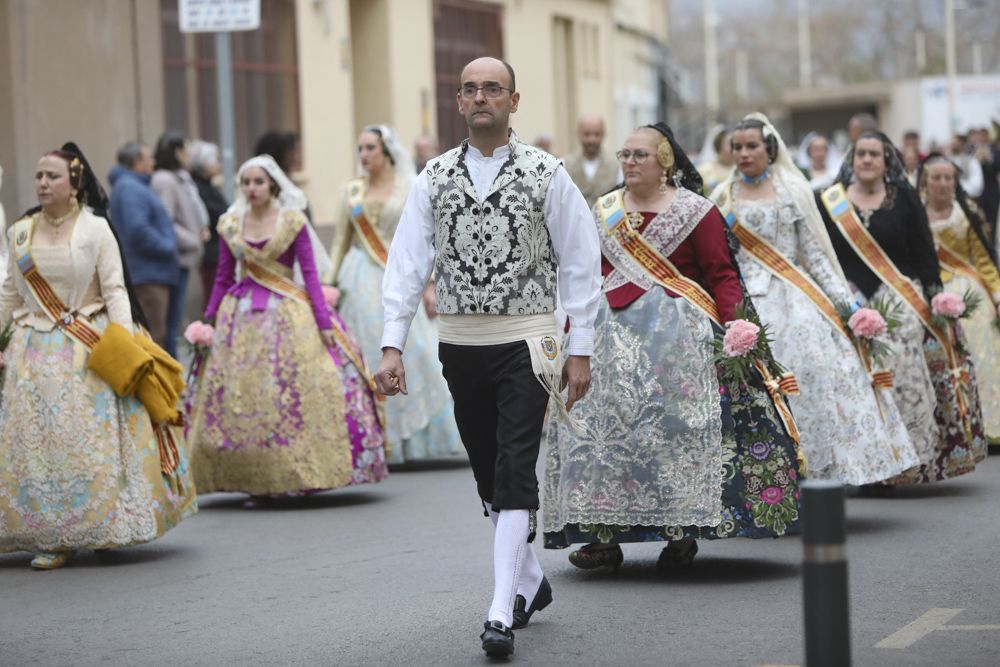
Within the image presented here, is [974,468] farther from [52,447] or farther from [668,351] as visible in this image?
[52,447]

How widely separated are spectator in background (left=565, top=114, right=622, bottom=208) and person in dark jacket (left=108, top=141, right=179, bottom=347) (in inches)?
117

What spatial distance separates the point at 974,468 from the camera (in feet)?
35.5

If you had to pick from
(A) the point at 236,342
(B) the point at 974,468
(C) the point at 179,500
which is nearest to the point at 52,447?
(C) the point at 179,500

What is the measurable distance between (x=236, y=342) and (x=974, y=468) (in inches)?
161

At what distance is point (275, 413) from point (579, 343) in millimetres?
4342

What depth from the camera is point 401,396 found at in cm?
1238

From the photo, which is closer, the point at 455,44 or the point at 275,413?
the point at 275,413

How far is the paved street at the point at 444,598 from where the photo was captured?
6621 millimetres

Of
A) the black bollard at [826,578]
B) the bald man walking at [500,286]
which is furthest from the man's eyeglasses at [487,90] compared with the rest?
the black bollard at [826,578]

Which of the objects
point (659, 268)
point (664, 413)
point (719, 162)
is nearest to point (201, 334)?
point (659, 268)

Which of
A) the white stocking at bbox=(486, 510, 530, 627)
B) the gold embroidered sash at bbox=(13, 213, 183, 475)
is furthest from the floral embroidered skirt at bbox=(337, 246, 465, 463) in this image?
the white stocking at bbox=(486, 510, 530, 627)

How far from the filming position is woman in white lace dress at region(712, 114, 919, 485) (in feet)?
29.8

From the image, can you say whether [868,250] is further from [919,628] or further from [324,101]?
[324,101]

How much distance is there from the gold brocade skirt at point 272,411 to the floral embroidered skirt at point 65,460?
1.84 m
